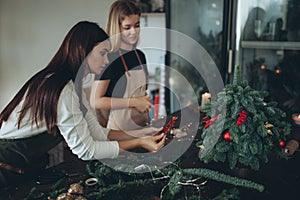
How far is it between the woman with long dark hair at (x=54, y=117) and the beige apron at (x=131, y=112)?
0.61m

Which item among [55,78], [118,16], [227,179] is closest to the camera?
[227,179]

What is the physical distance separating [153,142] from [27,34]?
2.13 metres

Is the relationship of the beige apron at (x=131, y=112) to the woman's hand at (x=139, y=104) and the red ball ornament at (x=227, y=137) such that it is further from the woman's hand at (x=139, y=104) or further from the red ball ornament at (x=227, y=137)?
the red ball ornament at (x=227, y=137)

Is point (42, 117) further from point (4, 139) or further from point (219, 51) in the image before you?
point (219, 51)

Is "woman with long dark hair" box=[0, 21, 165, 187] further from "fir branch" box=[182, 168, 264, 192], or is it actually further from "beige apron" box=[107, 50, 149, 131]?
"beige apron" box=[107, 50, 149, 131]

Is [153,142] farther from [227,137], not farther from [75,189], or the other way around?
[75,189]

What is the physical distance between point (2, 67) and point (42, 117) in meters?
2.07

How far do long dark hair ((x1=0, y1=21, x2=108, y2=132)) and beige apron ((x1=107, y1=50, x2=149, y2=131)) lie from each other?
→ 0.67 metres

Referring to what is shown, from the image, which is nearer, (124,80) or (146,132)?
(146,132)

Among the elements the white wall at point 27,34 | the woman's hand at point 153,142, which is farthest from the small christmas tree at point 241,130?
the white wall at point 27,34

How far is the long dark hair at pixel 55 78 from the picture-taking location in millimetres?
1149

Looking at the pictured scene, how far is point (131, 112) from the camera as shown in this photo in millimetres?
1993

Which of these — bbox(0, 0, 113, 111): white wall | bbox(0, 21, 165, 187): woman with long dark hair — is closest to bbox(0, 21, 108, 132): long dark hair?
bbox(0, 21, 165, 187): woman with long dark hair

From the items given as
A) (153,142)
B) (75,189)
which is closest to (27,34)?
(153,142)
